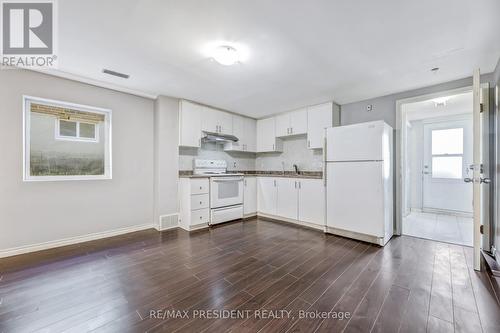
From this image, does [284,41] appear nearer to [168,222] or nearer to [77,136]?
[77,136]

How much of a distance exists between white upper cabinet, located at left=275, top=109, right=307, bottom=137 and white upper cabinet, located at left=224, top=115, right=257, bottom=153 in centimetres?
68

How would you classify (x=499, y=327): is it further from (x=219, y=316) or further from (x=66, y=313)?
(x=66, y=313)

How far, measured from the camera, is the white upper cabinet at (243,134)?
4.70m

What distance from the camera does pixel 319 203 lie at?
360 centimetres

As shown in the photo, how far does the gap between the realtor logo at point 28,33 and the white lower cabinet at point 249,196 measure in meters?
3.46

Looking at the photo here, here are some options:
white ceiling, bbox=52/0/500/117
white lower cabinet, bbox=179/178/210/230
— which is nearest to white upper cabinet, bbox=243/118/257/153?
white lower cabinet, bbox=179/178/210/230

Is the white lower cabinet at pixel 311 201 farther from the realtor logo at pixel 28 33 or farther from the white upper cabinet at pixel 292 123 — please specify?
→ the realtor logo at pixel 28 33

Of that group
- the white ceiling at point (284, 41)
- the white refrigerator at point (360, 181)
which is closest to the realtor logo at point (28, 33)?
the white ceiling at point (284, 41)

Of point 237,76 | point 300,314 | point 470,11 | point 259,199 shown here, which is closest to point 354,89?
point 470,11

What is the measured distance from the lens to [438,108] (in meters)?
4.27

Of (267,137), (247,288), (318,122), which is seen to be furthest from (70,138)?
(318,122)

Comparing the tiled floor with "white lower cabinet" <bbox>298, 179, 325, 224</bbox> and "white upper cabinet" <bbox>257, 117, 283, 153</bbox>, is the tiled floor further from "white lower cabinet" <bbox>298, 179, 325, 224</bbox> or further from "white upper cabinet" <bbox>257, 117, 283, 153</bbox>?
"white upper cabinet" <bbox>257, 117, 283, 153</bbox>

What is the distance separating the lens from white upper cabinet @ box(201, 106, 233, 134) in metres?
4.14

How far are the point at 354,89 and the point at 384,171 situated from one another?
139 centimetres
